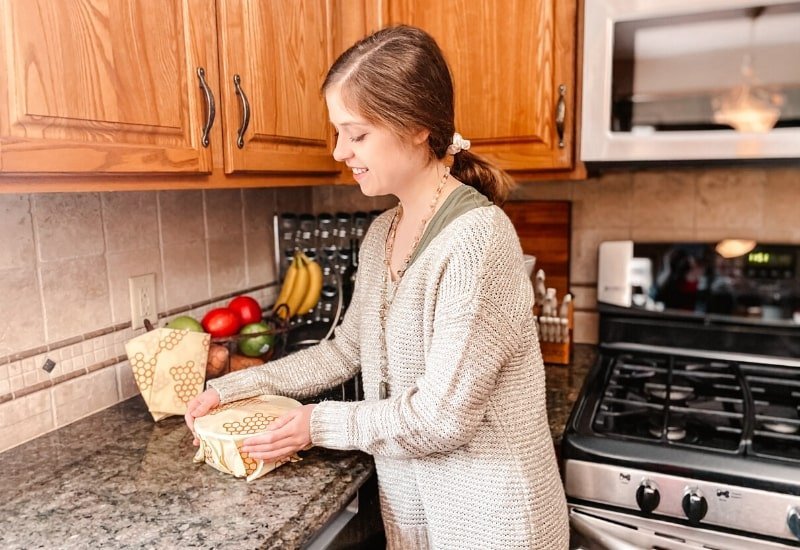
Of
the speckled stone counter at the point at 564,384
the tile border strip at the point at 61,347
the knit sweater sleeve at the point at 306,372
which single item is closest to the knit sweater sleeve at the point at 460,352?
the knit sweater sleeve at the point at 306,372

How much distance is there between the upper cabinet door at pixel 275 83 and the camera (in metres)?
1.16

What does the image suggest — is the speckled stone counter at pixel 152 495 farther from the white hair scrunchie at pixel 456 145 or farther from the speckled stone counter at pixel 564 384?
the white hair scrunchie at pixel 456 145

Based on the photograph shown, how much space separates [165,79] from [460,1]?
0.73 metres

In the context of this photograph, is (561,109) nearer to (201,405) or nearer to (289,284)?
(289,284)

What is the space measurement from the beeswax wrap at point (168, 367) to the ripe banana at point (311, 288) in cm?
48

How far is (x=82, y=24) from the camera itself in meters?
0.87

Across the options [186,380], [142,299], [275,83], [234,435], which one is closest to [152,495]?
[234,435]

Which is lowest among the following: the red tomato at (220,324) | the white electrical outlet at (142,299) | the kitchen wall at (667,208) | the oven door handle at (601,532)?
the oven door handle at (601,532)

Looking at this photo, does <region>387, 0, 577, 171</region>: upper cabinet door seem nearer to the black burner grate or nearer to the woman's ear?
the woman's ear

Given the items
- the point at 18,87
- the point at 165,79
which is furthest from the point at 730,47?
the point at 18,87

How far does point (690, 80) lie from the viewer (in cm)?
132

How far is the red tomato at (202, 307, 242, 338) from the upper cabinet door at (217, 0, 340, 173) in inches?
13.5

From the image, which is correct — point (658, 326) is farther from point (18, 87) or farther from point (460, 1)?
point (18, 87)

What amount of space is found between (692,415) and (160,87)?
1.21 m
